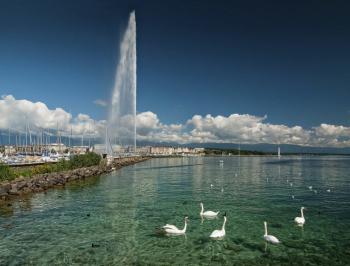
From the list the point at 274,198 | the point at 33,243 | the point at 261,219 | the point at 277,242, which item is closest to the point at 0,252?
the point at 33,243

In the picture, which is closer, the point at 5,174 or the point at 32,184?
the point at 32,184

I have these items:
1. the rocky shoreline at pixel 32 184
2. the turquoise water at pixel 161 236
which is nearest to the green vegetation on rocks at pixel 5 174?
the rocky shoreline at pixel 32 184

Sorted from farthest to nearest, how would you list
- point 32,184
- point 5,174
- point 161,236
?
point 5,174 → point 32,184 → point 161,236

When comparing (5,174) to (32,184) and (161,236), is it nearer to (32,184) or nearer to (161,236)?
(32,184)

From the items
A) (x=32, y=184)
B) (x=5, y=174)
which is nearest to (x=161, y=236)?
(x=32, y=184)

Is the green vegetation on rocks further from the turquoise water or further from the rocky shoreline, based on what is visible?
the turquoise water

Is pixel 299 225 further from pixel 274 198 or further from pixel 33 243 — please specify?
pixel 33 243

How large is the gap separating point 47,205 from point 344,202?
3243cm

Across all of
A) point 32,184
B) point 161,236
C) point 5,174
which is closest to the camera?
point 161,236

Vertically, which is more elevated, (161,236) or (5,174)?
(5,174)

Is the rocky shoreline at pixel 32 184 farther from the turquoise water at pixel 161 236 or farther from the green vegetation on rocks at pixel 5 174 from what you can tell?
the turquoise water at pixel 161 236

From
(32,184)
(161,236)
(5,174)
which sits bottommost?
(161,236)

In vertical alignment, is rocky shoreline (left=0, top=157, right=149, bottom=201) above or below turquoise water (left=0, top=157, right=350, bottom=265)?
above

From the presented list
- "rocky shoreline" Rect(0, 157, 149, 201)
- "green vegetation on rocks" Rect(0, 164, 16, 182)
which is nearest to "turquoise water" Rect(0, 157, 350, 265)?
"rocky shoreline" Rect(0, 157, 149, 201)
